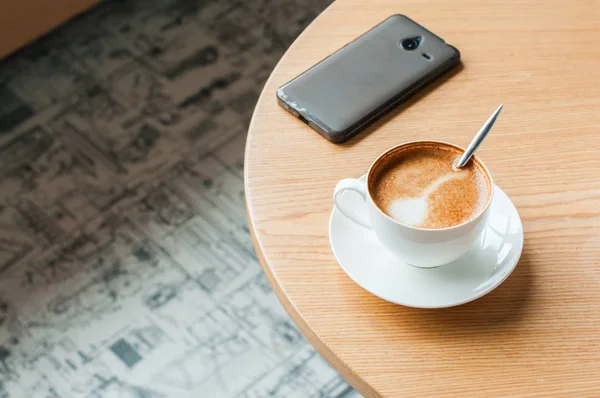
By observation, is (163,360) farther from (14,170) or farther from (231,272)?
(14,170)

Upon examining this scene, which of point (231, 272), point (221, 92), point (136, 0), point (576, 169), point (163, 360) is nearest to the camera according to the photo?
point (576, 169)

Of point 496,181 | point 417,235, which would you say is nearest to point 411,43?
point 496,181

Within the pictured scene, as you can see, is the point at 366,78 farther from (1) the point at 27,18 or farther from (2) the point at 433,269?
(1) the point at 27,18

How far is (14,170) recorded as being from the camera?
4.73 feet

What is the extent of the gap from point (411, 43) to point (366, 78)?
7 cm

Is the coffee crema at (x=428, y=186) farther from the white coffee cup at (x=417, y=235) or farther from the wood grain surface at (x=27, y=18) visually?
Answer: the wood grain surface at (x=27, y=18)

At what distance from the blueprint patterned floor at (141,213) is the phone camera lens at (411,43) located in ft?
1.86

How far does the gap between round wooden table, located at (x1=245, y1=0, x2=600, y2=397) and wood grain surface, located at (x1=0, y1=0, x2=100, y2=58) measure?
902mm

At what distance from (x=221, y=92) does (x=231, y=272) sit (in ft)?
1.53

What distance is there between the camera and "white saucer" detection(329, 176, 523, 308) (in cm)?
58

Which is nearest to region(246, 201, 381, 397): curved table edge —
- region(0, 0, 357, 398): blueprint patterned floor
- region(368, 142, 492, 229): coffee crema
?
region(368, 142, 492, 229): coffee crema

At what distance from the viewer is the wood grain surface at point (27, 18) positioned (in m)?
1.47

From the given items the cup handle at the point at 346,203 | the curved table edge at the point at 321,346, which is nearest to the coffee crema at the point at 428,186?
the cup handle at the point at 346,203

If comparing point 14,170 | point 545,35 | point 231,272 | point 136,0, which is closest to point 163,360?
point 231,272
